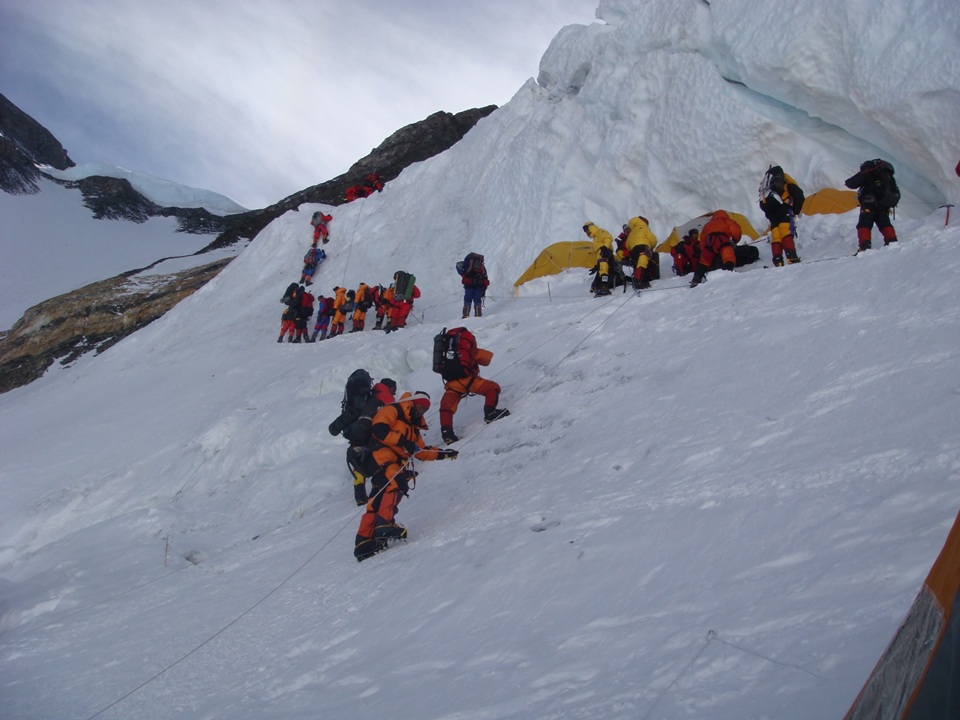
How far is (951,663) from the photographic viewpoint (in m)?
1.60

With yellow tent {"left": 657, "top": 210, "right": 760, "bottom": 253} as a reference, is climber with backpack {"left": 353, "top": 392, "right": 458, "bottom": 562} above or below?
below

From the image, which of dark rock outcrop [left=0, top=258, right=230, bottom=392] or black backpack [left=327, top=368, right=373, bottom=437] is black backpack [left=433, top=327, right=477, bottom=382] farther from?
dark rock outcrop [left=0, top=258, right=230, bottom=392]

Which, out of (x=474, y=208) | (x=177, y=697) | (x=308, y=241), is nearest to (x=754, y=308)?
(x=177, y=697)

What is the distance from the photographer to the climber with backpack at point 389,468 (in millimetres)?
5836

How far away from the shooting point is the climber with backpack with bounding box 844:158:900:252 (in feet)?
25.0

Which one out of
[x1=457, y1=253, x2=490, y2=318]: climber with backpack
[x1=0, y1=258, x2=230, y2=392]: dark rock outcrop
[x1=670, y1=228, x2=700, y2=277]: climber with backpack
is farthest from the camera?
[x1=0, y1=258, x2=230, y2=392]: dark rock outcrop

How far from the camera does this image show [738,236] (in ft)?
31.2

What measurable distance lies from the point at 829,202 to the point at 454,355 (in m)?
6.24

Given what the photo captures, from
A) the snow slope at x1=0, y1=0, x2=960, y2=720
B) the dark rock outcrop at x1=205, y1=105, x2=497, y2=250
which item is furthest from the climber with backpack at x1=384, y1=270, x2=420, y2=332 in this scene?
the dark rock outcrop at x1=205, y1=105, x2=497, y2=250

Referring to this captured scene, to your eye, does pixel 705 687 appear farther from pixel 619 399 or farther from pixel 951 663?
pixel 619 399

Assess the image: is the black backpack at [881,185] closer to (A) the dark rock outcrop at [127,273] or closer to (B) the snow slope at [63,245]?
(A) the dark rock outcrop at [127,273]

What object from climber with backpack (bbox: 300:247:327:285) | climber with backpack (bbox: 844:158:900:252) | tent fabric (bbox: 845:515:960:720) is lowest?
tent fabric (bbox: 845:515:960:720)

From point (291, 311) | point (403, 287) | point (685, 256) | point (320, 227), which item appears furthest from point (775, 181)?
point (320, 227)

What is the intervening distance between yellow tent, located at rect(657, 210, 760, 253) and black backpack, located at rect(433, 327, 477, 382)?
489 cm
